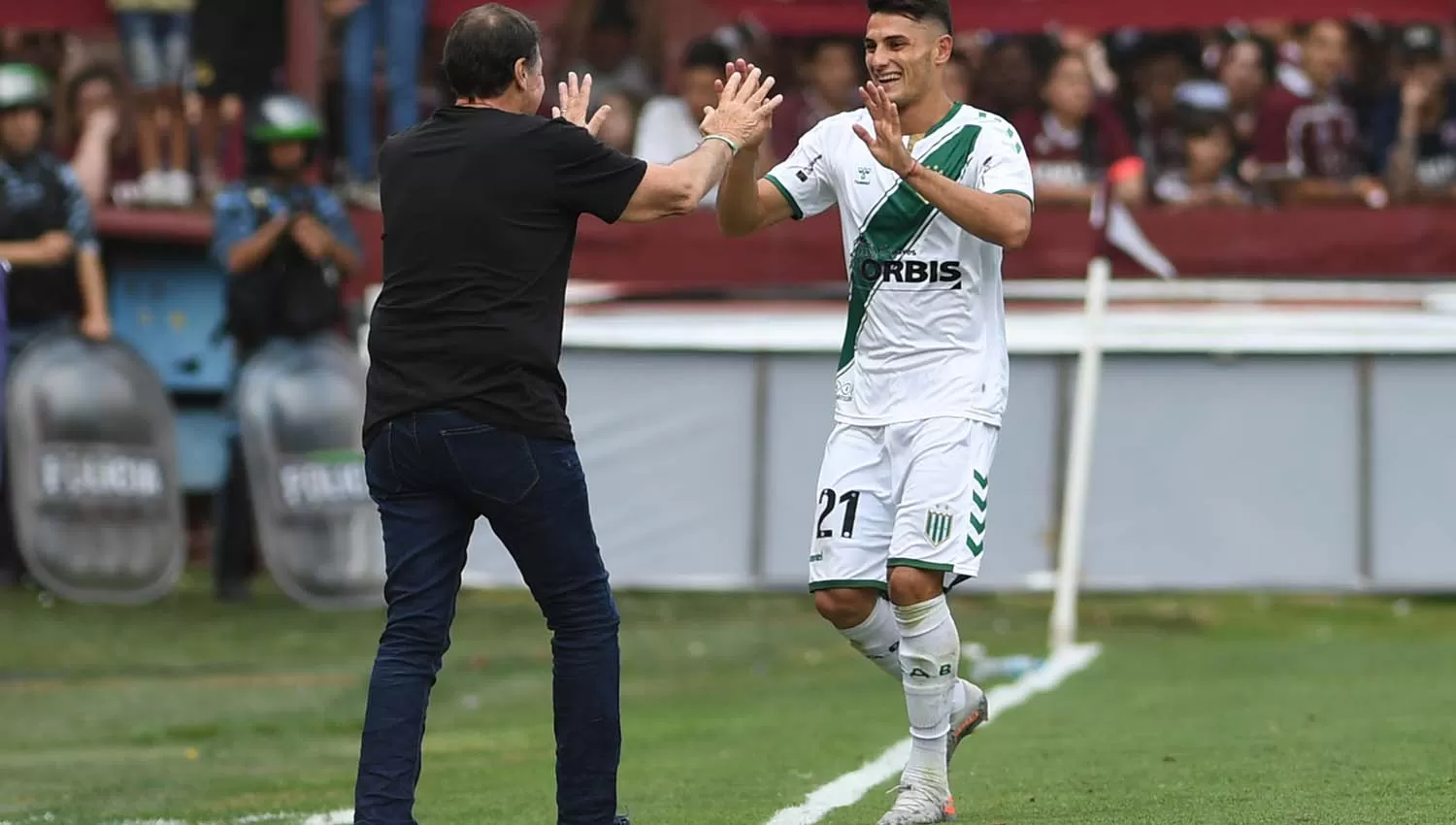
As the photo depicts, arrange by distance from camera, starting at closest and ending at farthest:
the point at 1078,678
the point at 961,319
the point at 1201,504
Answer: the point at 961,319, the point at 1078,678, the point at 1201,504

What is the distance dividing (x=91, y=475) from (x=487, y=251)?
28.9 ft

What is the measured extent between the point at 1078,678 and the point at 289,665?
3953 mm

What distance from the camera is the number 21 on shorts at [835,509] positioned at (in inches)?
289

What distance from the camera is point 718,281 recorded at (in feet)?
51.6

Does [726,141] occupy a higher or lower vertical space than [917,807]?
higher

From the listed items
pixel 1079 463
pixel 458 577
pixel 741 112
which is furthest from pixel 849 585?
pixel 1079 463

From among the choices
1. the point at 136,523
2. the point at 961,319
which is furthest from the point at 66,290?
the point at 961,319

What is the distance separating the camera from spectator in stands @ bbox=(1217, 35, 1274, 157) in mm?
16547

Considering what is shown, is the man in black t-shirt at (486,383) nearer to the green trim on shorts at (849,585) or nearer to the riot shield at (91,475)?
the green trim on shorts at (849,585)

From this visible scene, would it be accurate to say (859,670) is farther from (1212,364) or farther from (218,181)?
(218,181)

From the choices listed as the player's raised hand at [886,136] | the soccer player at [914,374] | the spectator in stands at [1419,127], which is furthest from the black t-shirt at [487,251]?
the spectator in stands at [1419,127]

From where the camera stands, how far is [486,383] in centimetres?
621

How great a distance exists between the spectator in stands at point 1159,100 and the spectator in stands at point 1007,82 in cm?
94

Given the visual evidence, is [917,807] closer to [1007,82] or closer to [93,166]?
[1007,82]
